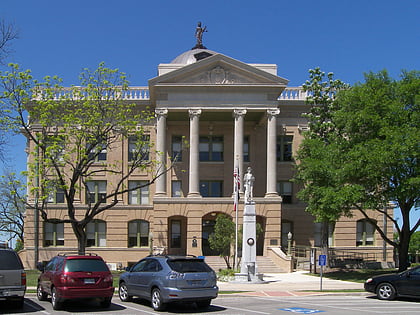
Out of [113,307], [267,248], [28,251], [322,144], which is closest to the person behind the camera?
[113,307]

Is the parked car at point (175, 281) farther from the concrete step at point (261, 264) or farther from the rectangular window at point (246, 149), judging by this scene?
the rectangular window at point (246, 149)

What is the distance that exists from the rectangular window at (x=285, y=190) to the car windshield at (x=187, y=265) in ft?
101

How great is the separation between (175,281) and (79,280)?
9.70 feet

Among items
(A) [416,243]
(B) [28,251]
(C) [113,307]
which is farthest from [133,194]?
(A) [416,243]

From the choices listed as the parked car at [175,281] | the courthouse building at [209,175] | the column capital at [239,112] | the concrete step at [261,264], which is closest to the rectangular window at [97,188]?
the courthouse building at [209,175]

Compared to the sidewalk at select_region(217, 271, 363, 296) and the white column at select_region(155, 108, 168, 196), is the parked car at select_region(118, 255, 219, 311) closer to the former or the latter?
the sidewalk at select_region(217, 271, 363, 296)

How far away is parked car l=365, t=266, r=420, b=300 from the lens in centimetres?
2069

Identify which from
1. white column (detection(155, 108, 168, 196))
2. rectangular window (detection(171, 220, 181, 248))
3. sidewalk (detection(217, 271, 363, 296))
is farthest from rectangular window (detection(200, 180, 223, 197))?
sidewalk (detection(217, 271, 363, 296))

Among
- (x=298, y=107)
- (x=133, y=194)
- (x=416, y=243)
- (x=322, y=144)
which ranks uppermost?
(x=298, y=107)

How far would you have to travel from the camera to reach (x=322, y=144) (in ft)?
117

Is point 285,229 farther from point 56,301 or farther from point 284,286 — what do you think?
point 56,301

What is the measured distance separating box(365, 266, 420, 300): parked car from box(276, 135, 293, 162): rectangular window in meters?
26.5

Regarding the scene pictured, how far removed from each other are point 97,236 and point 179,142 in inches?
427

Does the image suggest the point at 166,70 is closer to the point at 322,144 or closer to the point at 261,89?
the point at 261,89
